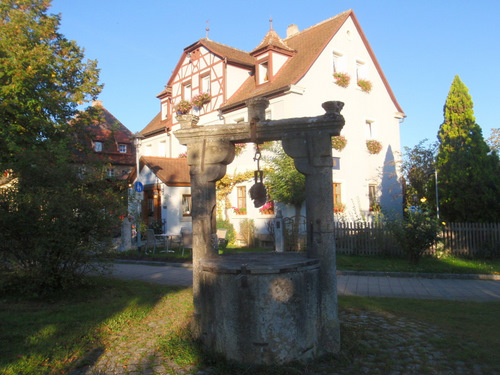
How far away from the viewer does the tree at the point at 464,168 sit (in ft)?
43.9

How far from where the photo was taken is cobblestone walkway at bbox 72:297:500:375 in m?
4.22

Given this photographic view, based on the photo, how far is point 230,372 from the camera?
13.8 feet

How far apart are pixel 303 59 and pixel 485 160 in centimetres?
883

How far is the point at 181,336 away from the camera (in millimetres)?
5238

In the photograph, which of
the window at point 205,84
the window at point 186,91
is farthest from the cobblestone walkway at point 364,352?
the window at point 186,91

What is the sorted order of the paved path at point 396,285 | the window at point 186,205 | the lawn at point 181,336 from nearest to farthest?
the lawn at point 181,336
the paved path at point 396,285
the window at point 186,205

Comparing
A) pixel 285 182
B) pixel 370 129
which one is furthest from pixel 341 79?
pixel 285 182

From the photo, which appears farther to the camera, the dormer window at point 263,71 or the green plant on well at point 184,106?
the green plant on well at point 184,106

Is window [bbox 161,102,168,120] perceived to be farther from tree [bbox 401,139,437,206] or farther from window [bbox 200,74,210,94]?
tree [bbox 401,139,437,206]

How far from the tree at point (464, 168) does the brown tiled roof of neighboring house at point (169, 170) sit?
38.9ft

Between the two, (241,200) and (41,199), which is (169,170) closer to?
(241,200)

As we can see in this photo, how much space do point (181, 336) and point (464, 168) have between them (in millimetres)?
12023

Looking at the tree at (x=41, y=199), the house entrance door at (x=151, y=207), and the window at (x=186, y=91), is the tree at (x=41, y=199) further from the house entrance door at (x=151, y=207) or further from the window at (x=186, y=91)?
the window at (x=186, y=91)

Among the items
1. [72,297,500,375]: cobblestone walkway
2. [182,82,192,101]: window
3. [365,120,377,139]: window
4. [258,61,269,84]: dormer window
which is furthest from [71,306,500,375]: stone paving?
[182,82,192,101]: window
